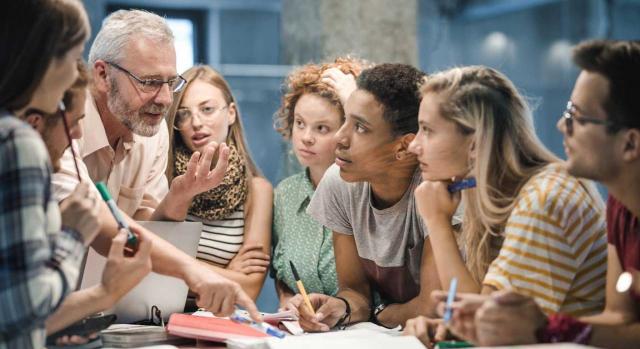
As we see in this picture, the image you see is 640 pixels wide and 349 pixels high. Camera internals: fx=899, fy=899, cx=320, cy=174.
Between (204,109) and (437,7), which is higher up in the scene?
(437,7)

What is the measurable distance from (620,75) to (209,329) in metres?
1.25

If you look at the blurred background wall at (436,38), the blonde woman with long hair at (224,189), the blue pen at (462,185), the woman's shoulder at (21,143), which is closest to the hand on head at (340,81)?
the blonde woman with long hair at (224,189)

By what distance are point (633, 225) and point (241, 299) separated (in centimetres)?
101

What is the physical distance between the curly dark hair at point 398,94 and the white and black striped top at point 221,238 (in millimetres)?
879

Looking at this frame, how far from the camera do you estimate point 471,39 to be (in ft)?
24.8

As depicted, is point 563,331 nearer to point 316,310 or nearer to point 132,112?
point 316,310

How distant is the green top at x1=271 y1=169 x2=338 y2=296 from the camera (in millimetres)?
3322

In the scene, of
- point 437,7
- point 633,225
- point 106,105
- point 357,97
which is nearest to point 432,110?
point 357,97

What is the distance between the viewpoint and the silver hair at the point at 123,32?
3.21m

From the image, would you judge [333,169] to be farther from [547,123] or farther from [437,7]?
[437,7]

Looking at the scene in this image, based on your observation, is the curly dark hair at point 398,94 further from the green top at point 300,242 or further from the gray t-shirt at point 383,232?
the green top at point 300,242

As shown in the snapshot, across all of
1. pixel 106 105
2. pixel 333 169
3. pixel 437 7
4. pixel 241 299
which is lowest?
pixel 241 299

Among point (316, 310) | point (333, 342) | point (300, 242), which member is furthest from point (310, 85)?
point (333, 342)

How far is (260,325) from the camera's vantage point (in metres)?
2.46
